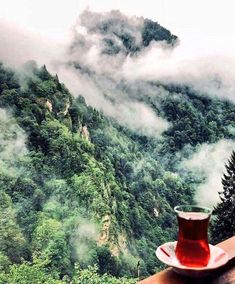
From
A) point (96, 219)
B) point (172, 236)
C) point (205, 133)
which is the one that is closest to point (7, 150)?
point (96, 219)

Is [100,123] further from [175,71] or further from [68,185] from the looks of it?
[175,71]

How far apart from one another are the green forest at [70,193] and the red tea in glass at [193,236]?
16011 millimetres

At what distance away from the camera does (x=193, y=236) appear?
0.72 meters

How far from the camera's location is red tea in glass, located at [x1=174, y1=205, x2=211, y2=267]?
68cm

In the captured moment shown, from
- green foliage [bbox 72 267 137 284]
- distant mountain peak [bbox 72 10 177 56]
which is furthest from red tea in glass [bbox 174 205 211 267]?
distant mountain peak [bbox 72 10 177 56]

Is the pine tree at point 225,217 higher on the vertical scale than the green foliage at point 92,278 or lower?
higher

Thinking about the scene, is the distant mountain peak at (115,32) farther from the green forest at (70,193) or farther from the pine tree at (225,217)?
the pine tree at (225,217)

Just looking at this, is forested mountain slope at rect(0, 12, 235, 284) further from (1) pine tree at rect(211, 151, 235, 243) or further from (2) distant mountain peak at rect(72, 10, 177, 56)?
(1) pine tree at rect(211, 151, 235, 243)

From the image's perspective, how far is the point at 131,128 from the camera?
46.9 m

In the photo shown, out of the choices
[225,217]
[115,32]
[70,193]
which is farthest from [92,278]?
[115,32]

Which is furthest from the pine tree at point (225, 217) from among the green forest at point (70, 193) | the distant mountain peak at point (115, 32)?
the distant mountain peak at point (115, 32)

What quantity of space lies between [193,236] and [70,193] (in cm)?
2826

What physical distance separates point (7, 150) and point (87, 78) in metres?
17.7

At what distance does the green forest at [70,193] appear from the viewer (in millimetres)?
24062
